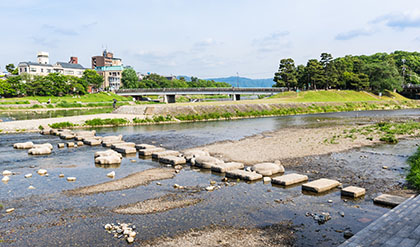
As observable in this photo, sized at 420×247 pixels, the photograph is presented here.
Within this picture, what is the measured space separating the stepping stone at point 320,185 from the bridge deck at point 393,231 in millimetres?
3646

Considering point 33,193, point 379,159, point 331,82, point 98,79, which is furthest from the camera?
point 98,79

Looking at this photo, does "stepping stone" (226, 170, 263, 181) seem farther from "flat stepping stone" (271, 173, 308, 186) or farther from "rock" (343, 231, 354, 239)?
"rock" (343, 231, 354, 239)

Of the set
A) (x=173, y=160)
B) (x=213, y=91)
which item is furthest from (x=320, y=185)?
(x=213, y=91)

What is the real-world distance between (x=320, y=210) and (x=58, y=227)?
9.50 metres

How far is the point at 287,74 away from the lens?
9469cm

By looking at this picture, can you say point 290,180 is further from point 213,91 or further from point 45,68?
point 45,68

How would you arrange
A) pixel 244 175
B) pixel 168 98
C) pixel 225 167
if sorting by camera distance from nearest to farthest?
1. pixel 244 175
2. pixel 225 167
3. pixel 168 98

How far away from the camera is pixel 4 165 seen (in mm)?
20797

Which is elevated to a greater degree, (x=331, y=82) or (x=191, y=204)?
(x=331, y=82)

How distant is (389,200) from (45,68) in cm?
15296

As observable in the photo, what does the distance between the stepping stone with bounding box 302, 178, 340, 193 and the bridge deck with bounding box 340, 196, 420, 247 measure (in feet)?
12.0

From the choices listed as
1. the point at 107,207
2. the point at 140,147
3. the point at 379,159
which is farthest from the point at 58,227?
the point at 379,159

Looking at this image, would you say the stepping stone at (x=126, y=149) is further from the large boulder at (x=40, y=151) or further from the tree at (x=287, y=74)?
the tree at (x=287, y=74)

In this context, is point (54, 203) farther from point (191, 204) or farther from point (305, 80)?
point (305, 80)
